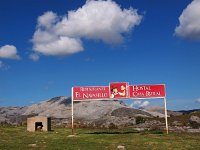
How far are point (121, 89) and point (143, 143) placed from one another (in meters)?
9.87

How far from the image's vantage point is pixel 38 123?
4091 centimetres

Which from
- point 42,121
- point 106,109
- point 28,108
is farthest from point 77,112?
point 42,121

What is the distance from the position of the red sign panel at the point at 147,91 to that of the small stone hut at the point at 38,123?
1016 centimetres

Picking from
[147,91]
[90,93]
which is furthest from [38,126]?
[147,91]

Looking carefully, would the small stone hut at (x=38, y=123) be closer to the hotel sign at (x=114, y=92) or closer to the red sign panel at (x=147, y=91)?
the hotel sign at (x=114, y=92)

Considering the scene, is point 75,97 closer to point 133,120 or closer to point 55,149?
point 55,149

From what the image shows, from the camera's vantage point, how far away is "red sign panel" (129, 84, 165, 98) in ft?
119

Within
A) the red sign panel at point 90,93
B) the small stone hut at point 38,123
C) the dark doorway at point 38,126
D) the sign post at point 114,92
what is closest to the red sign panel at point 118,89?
the sign post at point 114,92

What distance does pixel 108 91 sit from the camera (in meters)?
36.2

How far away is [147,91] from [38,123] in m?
12.5

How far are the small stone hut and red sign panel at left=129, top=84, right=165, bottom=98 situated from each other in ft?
33.3

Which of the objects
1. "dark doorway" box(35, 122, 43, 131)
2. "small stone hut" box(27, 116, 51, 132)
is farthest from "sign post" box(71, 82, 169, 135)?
"dark doorway" box(35, 122, 43, 131)

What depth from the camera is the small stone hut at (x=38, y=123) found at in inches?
1575

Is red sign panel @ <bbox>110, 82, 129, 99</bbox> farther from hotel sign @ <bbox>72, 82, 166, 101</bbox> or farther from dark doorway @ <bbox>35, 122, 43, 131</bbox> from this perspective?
dark doorway @ <bbox>35, 122, 43, 131</bbox>
